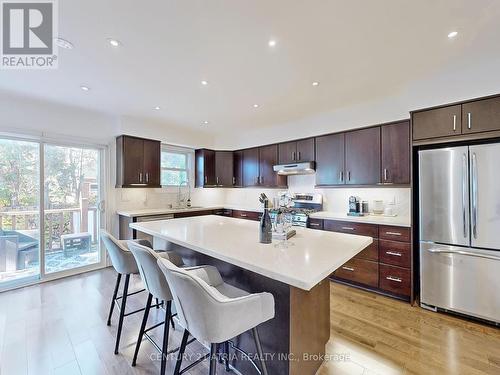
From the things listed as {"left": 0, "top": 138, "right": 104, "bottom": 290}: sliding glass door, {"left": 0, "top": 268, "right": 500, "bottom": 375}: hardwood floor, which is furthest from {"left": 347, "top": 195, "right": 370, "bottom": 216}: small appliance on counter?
{"left": 0, "top": 138, "right": 104, "bottom": 290}: sliding glass door

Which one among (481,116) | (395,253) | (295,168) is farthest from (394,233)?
(295,168)

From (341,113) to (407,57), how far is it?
4.81 feet

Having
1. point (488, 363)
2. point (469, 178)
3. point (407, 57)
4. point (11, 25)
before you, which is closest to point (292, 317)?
point (488, 363)

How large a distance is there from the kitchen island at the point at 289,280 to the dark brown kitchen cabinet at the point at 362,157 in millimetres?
1818

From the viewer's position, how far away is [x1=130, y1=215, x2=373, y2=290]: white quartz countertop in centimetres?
118

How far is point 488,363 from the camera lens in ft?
6.02

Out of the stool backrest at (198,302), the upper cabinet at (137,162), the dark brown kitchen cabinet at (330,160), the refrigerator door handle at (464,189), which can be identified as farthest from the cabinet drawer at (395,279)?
the upper cabinet at (137,162)

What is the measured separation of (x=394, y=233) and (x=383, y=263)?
1.39 ft

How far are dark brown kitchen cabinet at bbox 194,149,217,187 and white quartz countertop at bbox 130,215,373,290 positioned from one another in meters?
3.10

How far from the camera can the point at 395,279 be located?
9.51 ft

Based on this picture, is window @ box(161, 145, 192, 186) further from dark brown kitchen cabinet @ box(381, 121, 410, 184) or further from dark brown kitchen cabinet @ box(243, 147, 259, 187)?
Answer: dark brown kitchen cabinet @ box(381, 121, 410, 184)

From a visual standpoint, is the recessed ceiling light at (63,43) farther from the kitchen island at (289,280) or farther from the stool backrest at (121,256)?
the kitchen island at (289,280)

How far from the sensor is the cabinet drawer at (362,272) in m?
3.06

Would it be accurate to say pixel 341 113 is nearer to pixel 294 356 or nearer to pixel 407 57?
pixel 407 57
